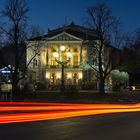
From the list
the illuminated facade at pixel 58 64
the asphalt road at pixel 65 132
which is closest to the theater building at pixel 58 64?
the illuminated facade at pixel 58 64

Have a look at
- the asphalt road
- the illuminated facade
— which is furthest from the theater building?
the asphalt road

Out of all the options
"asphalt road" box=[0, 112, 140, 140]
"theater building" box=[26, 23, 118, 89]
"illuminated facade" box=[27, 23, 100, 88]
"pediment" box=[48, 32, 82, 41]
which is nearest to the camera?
"asphalt road" box=[0, 112, 140, 140]

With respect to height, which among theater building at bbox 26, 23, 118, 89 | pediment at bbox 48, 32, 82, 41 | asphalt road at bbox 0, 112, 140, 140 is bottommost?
asphalt road at bbox 0, 112, 140, 140

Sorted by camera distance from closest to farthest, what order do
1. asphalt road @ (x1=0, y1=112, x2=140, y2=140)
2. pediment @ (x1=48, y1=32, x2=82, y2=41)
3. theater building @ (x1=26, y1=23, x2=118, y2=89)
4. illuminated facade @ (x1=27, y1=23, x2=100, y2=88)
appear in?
asphalt road @ (x1=0, y1=112, x2=140, y2=140) → theater building @ (x1=26, y1=23, x2=118, y2=89) → illuminated facade @ (x1=27, y1=23, x2=100, y2=88) → pediment @ (x1=48, y1=32, x2=82, y2=41)

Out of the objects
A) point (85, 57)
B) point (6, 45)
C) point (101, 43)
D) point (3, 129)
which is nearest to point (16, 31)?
point (6, 45)

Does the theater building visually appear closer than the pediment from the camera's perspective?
Yes

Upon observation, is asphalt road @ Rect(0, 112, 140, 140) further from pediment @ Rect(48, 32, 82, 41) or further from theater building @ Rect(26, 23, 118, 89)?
pediment @ Rect(48, 32, 82, 41)

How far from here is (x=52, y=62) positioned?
104 m

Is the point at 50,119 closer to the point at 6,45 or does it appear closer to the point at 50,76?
the point at 6,45

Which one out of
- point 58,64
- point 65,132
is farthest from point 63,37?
point 65,132

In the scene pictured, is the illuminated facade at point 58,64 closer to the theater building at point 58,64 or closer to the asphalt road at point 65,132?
the theater building at point 58,64

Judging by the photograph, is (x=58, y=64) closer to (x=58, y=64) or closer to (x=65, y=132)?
(x=58, y=64)

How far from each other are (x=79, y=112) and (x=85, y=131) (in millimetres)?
9548

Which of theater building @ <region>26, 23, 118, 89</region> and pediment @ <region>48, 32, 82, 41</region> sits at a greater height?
pediment @ <region>48, 32, 82, 41</region>
